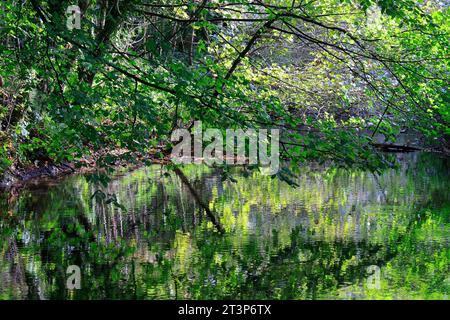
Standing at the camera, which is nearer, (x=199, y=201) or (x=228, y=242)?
(x=228, y=242)

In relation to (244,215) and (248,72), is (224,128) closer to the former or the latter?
(244,215)

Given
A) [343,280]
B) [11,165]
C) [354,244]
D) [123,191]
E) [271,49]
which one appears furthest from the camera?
[271,49]

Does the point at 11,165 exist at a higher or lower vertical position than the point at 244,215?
higher

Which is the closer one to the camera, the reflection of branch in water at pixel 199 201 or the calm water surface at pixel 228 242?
the calm water surface at pixel 228 242

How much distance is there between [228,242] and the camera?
5910 mm

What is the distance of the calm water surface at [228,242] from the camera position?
452cm

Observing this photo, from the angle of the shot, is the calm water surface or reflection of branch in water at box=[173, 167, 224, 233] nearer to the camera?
the calm water surface

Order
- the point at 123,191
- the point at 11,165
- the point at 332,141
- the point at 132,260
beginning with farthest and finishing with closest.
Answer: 1. the point at 11,165
2. the point at 123,191
3. the point at 332,141
4. the point at 132,260

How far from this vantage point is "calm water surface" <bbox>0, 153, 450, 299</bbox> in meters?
4.52

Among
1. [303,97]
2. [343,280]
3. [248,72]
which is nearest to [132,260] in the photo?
[343,280]

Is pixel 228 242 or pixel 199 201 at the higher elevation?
pixel 199 201

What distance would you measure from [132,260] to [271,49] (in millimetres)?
7689
